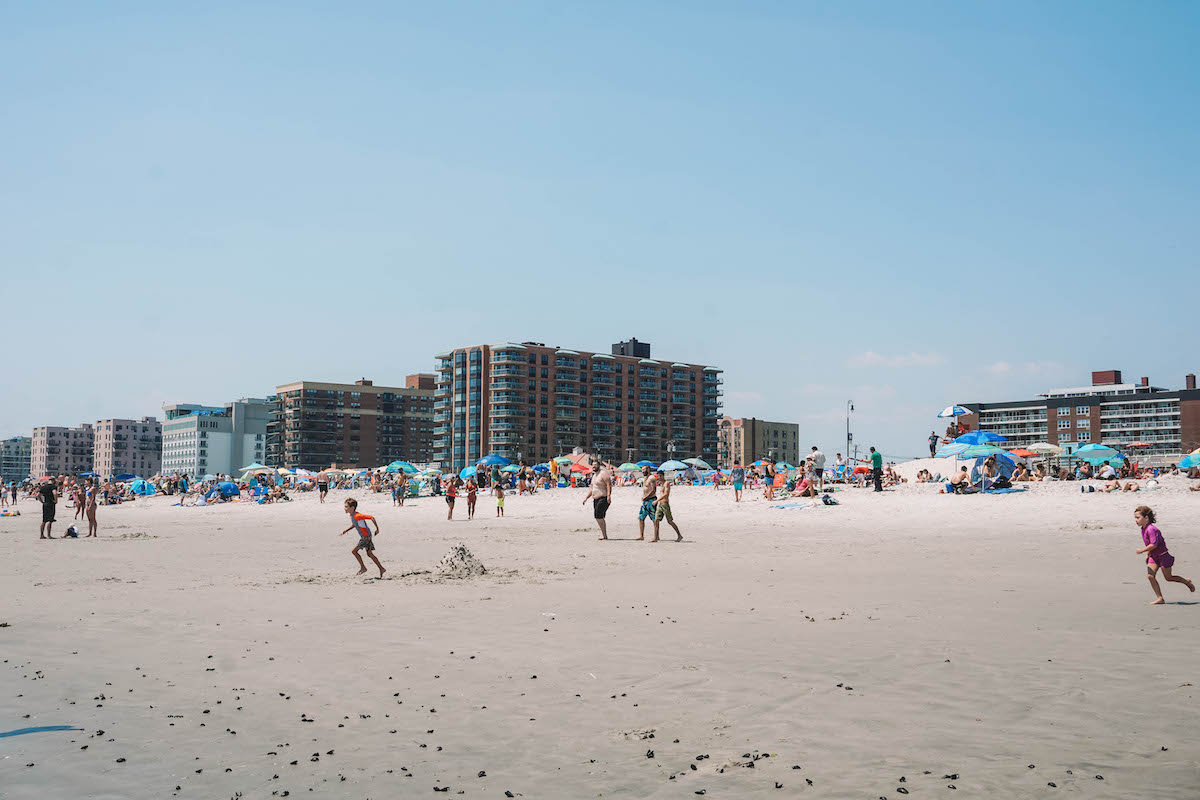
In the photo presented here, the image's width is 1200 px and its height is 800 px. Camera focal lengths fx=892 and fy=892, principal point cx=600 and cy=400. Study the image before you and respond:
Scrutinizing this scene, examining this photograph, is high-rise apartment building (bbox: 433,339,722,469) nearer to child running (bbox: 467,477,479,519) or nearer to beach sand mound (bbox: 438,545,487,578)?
child running (bbox: 467,477,479,519)

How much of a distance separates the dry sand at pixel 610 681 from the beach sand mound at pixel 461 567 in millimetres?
411

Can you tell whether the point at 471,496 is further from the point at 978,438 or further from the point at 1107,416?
the point at 1107,416

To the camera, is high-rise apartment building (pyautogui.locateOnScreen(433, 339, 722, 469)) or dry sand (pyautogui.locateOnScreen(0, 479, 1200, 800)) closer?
dry sand (pyautogui.locateOnScreen(0, 479, 1200, 800))

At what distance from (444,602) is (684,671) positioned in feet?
17.0

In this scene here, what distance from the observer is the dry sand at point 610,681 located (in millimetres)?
5371

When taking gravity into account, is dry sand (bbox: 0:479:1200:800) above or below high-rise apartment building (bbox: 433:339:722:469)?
below

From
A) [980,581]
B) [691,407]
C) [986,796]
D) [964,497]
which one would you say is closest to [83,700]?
[986,796]

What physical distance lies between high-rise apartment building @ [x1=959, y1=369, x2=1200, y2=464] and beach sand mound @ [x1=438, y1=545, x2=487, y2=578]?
139 meters

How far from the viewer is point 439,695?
7.24 metres

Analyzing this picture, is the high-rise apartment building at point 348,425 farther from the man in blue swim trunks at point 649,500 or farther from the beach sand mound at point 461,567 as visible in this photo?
the beach sand mound at point 461,567

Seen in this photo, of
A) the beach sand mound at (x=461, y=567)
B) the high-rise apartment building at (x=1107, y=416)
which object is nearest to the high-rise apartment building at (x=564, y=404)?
the high-rise apartment building at (x=1107, y=416)

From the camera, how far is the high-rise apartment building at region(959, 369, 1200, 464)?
482ft

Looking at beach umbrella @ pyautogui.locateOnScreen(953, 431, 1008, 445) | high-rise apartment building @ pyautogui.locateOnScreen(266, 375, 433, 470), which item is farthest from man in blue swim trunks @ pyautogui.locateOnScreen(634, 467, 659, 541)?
high-rise apartment building @ pyautogui.locateOnScreen(266, 375, 433, 470)

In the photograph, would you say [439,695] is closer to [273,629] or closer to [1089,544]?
[273,629]
